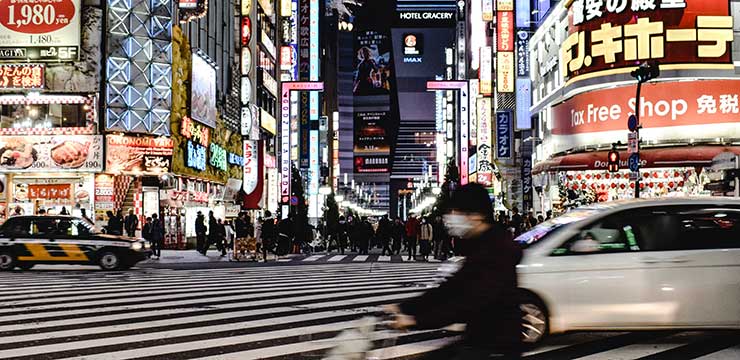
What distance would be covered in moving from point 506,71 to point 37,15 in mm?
25445

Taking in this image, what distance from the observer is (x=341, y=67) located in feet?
570

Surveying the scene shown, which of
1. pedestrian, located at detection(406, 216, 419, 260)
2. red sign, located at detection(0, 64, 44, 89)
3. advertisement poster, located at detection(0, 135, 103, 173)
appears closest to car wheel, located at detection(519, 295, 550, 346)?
pedestrian, located at detection(406, 216, 419, 260)

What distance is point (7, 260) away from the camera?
2136 cm

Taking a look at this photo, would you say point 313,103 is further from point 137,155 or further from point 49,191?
point 49,191

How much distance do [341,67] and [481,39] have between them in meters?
108

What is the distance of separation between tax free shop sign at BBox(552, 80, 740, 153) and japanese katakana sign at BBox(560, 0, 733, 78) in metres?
1.06

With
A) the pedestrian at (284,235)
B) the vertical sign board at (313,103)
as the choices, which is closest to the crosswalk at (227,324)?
the pedestrian at (284,235)

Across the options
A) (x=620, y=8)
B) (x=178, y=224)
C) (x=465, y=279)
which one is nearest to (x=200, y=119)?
(x=178, y=224)

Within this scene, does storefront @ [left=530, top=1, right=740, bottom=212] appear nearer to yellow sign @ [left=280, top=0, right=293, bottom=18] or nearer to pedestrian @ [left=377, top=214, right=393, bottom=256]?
pedestrian @ [left=377, top=214, right=393, bottom=256]

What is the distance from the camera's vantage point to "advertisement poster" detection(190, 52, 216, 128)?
41312 mm

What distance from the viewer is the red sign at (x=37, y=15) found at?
Answer: 35281mm

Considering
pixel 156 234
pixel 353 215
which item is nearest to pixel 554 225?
pixel 156 234

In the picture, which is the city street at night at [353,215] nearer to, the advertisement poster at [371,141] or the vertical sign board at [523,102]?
the vertical sign board at [523,102]

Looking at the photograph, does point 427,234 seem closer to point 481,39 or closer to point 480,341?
point 480,341
